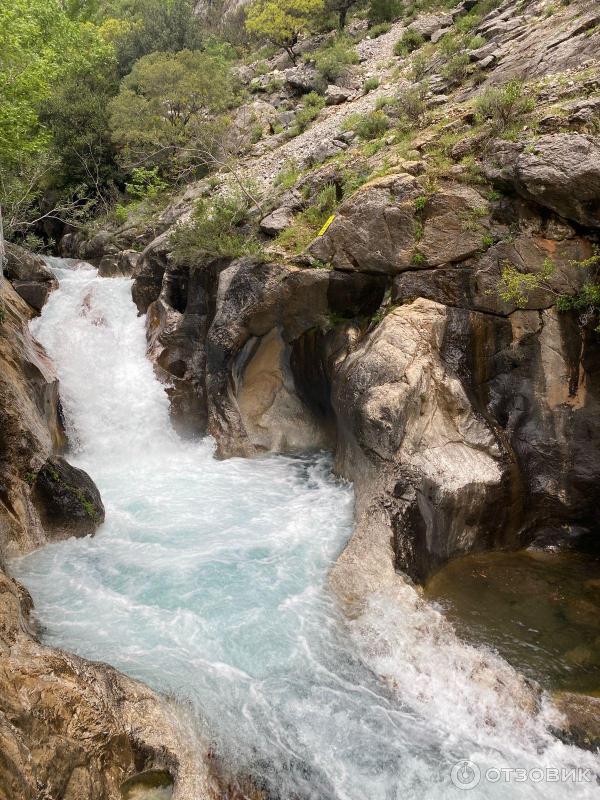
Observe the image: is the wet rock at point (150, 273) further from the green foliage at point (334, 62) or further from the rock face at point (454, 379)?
the green foliage at point (334, 62)

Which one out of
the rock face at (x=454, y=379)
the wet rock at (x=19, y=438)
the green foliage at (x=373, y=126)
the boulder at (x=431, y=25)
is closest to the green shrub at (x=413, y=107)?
the green foliage at (x=373, y=126)

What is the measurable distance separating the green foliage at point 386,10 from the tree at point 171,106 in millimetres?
9413

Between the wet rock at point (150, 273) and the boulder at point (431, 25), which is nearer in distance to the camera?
the wet rock at point (150, 273)

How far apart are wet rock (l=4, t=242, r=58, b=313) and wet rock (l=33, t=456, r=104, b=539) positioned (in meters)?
9.51

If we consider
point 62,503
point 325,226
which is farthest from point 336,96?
point 62,503

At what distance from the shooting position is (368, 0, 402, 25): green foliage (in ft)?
88.0

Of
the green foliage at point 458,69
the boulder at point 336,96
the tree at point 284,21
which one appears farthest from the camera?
the tree at point 284,21

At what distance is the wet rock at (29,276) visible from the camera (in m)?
17.1

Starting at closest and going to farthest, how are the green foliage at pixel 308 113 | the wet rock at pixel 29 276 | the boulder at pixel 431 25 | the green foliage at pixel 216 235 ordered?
the green foliage at pixel 216 235, the wet rock at pixel 29 276, the green foliage at pixel 308 113, the boulder at pixel 431 25

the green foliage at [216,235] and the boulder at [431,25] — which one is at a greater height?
the boulder at [431,25]

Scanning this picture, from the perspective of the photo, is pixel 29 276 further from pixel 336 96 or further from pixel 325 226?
pixel 336 96

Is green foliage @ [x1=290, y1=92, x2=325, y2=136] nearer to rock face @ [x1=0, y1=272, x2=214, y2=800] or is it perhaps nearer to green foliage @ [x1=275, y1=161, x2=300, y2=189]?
green foliage @ [x1=275, y1=161, x2=300, y2=189]

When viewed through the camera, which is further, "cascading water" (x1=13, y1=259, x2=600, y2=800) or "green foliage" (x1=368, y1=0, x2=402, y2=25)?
"green foliage" (x1=368, y1=0, x2=402, y2=25)

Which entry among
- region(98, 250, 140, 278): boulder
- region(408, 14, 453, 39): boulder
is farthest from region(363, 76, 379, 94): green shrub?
region(98, 250, 140, 278): boulder
